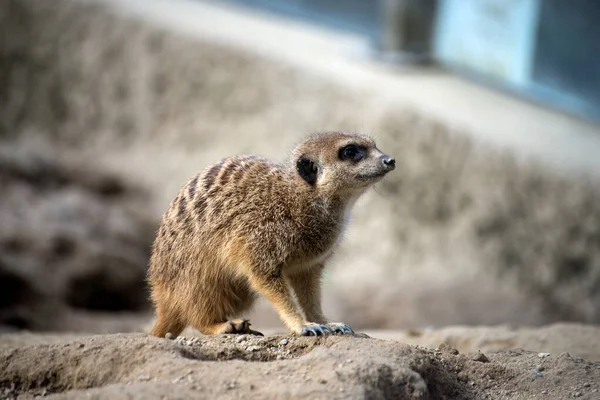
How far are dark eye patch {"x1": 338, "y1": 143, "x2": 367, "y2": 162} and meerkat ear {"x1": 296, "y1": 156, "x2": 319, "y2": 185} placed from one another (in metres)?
0.11

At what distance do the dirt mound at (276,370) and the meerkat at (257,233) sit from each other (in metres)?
0.22

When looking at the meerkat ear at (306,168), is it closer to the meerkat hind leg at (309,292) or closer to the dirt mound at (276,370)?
the meerkat hind leg at (309,292)

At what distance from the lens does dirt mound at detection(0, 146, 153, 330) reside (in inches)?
232

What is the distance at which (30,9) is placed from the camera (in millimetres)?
9438

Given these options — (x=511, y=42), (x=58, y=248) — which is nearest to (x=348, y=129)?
(x=511, y=42)

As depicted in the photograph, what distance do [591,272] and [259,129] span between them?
10.9 feet

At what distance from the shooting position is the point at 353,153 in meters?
2.99

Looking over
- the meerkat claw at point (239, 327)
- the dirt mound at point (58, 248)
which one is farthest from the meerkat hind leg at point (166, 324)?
the dirt mound at point (58, 248)

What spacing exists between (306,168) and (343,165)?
0.48 feet

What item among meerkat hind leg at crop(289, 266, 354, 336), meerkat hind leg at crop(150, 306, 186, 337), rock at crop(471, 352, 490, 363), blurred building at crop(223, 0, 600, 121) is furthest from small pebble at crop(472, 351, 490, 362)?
blurred building at crop(223, 0, 600, 121)

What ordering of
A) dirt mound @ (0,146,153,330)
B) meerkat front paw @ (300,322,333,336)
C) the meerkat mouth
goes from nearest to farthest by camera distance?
1. meerkat front paw @ (300,322,333,336)
2. the meerkat mouth
3. dirt mound @ (0,146,153,330)

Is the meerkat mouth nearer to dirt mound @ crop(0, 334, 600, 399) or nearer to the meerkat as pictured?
the meerkat

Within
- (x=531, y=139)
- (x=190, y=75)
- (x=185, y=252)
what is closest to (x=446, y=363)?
(x=185, y=252)

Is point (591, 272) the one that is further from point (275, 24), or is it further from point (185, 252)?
point (275, 24)
